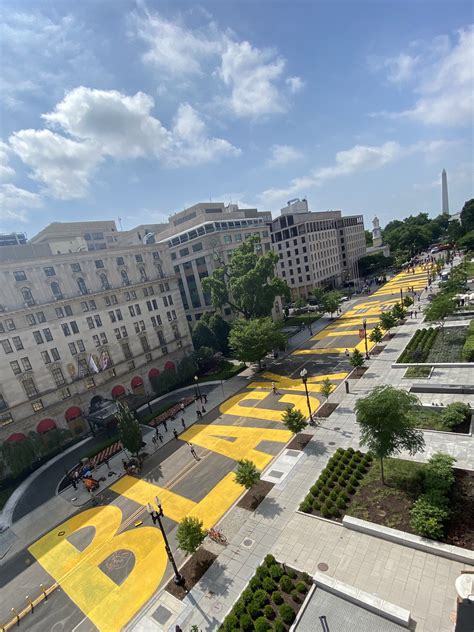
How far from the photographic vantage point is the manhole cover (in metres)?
14.4

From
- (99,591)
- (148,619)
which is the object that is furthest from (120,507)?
(148,619)

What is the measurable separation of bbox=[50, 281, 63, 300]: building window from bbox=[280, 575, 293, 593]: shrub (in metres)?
37.4

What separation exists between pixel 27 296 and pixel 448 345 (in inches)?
1913

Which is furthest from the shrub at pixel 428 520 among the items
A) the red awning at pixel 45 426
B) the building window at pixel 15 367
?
the building window at pixel 15 367

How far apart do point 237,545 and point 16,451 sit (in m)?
25.8

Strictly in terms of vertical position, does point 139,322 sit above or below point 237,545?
above

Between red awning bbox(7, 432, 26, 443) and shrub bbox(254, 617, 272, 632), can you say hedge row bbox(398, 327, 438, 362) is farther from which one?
red awning bbox(7, 432, 26, 443)

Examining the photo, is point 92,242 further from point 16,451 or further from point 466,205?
point 466,205

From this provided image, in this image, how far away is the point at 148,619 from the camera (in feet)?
47.9

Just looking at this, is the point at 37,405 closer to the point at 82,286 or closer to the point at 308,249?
the point at 82,286

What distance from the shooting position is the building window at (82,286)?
1608 inches

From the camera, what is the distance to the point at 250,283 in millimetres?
47750

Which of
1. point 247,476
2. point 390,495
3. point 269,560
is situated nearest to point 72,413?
point 247,476

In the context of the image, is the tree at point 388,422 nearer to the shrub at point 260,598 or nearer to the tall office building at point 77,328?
the shrub at point 260,598
